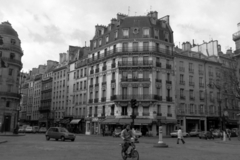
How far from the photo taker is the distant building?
5262 centimetres

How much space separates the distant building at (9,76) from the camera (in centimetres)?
5262

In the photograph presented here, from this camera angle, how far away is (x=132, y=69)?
4600 cm

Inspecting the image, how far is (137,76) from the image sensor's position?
1800 inches

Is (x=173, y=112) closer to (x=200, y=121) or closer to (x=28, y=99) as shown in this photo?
(x=200, y=121)

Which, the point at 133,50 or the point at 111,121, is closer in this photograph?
the point at 111,121

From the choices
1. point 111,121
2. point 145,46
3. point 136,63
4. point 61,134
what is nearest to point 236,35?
point 145,46

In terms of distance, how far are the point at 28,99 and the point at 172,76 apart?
57226 mm

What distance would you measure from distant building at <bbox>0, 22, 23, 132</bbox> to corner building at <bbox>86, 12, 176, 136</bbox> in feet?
54.1

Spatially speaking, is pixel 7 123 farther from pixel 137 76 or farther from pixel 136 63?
pixel 136 63

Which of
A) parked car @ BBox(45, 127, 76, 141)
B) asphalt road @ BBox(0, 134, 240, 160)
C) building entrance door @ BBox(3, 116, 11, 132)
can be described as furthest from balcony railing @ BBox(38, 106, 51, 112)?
asphalt road @ BBox(0, 134, 240, 160)

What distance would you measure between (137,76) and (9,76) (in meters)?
26.5

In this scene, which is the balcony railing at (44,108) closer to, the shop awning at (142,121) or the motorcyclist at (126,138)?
the shop awning at (142,121)

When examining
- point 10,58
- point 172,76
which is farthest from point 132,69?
point 10,58

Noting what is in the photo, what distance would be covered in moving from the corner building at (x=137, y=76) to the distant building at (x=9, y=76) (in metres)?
16.5
